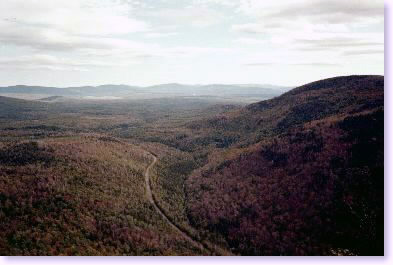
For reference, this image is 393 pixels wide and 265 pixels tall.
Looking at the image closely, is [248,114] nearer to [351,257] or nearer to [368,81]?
[368,81]

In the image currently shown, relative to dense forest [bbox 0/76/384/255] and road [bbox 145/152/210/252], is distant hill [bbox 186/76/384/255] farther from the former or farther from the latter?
road [bbox 145/152/210/252]

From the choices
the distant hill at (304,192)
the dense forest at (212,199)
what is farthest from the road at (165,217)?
the distant hill at (304,192)

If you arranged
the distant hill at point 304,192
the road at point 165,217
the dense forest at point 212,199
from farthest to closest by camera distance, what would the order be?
1. the road at point 165,217
2. the distant hill at point 304,192
3. the dense forest at point 212,199

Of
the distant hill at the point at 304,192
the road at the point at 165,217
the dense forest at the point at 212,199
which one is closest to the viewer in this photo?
the dense forest at the point at 212,199

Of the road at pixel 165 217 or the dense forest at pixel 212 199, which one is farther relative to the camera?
the road at pixel 165 217

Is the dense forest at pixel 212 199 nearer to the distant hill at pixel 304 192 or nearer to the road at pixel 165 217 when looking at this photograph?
the distant hill at pixel 304 192

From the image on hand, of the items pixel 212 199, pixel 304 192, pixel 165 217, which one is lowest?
pixel 165 217

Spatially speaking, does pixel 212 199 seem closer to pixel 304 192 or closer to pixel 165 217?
pixel 165 217

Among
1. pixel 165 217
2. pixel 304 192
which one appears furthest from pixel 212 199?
pixel 304 192

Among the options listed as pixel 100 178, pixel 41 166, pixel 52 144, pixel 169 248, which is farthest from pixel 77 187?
pixel 52 144
